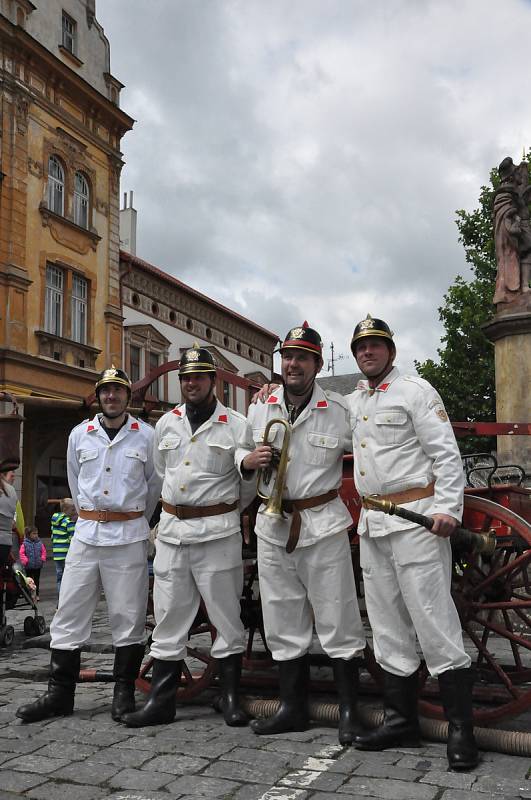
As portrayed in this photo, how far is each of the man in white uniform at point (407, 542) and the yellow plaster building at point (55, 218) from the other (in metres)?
13.8

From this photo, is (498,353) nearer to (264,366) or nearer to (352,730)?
(352,730)

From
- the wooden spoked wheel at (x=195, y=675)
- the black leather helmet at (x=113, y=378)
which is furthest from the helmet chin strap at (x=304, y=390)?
the wooden spoked wheel at (x=195, y=675)

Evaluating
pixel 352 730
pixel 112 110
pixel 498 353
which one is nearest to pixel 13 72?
pixel 112 110

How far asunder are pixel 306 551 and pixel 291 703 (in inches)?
30.4

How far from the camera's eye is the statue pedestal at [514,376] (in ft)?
30.2

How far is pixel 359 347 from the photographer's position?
4.16 metres

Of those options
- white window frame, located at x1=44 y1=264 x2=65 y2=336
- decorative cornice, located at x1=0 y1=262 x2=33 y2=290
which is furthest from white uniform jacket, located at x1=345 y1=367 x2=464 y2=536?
white window frame, located at x1=44 y1=264 x2=65 y2=336

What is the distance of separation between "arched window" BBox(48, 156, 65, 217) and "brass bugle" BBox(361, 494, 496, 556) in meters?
17.7

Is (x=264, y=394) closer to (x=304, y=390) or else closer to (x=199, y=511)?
(x=304, y=390)

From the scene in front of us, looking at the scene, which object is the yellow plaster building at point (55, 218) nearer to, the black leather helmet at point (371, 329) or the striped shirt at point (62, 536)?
the striped shirt at point (62, 536)

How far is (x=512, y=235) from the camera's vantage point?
10.1 m

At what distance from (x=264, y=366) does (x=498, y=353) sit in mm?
27819

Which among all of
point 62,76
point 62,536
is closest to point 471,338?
point 62,76

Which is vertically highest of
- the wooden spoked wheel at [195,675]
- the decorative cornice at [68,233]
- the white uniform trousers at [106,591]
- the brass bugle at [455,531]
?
the decorative cornice at [68,233]
